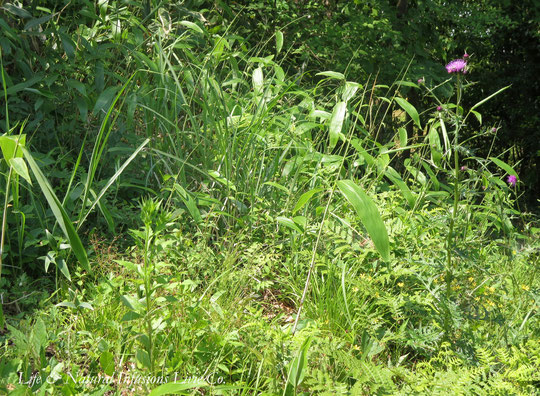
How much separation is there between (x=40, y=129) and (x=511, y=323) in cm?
227

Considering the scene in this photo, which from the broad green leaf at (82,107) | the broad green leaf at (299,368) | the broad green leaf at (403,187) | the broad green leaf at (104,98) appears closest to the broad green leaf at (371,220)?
the broad green leaf at (299,368)

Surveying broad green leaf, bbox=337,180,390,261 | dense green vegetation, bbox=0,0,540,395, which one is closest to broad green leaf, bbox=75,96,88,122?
dense green vegetation, bbox=0,0,540,395

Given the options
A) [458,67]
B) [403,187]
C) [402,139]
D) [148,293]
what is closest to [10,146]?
[148,293]

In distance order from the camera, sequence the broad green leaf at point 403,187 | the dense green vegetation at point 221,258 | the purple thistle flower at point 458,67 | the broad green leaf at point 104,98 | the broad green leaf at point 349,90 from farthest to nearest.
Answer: the broad green leaf at point 349,90 → the broad green leaf at point 403,187 → the broad green leaf at point 104,98 → the purple thistle flower at point 458,67 → the dense green vegetation at point 221,258

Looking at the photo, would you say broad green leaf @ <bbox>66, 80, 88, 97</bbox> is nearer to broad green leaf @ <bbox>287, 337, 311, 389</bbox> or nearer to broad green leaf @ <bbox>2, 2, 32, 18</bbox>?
broad green leaf @ <bbox>2, 2, 32, 18</bbox>

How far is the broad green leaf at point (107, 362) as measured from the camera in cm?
173

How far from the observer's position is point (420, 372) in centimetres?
187

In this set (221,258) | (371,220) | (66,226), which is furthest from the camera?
(221,258)

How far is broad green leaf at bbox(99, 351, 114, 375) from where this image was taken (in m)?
1.73

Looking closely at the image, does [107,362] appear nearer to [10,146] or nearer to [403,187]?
[10,146]

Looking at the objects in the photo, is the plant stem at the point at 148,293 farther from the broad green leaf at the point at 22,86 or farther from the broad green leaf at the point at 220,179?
the broad green leaf at the point at 22,86

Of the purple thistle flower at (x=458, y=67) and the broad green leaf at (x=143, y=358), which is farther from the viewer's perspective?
the purple thistle flower at (x=458, y=67)

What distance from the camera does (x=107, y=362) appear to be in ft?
5.69

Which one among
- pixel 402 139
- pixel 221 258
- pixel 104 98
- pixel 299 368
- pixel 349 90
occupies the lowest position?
pixel 221 258
